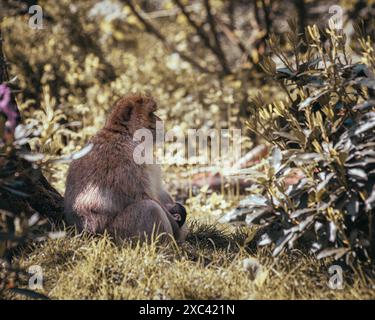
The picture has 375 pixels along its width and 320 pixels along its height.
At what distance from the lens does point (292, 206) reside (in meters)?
3.93

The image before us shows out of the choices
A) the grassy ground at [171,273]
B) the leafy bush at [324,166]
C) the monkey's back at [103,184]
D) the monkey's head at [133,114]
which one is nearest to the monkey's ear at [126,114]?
the monkey's head at [133,114]

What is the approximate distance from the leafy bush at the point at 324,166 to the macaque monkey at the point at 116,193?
0.85 meters

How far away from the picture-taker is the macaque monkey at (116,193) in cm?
464

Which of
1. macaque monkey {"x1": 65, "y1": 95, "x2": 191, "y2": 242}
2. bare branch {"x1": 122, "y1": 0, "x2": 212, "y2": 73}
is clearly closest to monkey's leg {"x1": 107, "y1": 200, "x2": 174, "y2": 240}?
macaque monkey {"x1": 65, "y1": 95, "x2": 191, "y2": 242}

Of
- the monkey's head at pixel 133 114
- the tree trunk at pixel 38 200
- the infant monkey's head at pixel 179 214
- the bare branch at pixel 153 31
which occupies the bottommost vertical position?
the infant monkey's head at pixel 179 214

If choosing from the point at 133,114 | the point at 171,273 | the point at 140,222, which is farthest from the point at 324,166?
the point at 133,114

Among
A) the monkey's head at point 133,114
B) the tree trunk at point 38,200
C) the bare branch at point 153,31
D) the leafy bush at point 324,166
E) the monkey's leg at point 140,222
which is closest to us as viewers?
the leafy bush at point 324,166

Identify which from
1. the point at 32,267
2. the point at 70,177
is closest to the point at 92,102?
the point at 70,177

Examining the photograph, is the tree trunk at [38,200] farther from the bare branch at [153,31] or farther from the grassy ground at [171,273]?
the bare branch at [153,31]

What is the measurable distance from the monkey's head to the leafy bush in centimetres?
124

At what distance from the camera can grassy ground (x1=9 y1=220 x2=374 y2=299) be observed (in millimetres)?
3826

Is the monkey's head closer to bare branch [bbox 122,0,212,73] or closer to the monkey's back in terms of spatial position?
the monkey's back
